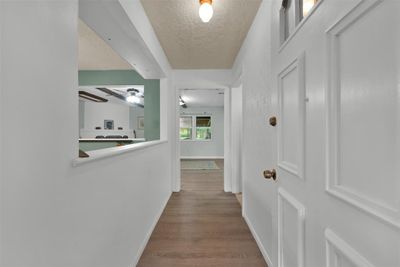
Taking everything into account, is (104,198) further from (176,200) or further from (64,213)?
(176,200)

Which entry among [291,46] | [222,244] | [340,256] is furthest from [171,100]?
[340,256]

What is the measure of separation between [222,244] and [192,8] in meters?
2.33

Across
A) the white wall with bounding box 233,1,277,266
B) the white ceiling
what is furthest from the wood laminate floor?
the white ceiling

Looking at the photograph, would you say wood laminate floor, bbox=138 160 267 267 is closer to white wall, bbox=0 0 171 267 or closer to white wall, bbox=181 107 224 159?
white wall, bbox=0 0 171 267

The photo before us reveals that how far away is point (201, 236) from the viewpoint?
2.29 metres

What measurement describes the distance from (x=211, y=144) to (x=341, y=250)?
345 inches

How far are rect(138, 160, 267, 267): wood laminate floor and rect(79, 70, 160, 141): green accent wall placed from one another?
140 centimetres

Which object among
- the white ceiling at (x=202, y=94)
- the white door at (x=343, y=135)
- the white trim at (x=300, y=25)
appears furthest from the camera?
the white ceiling at (x=202, y=94)

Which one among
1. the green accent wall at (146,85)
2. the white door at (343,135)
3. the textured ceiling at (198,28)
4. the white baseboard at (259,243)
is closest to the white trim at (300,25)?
the white door at (343,135)

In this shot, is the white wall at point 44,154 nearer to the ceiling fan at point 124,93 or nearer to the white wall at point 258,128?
the white wall at point 258,128

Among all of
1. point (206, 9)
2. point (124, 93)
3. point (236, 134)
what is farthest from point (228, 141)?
point (124, 93)

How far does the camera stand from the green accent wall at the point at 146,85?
13.8 ft

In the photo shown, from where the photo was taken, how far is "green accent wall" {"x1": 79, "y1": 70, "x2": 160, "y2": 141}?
4.19 m

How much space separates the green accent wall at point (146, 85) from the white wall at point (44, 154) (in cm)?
302
